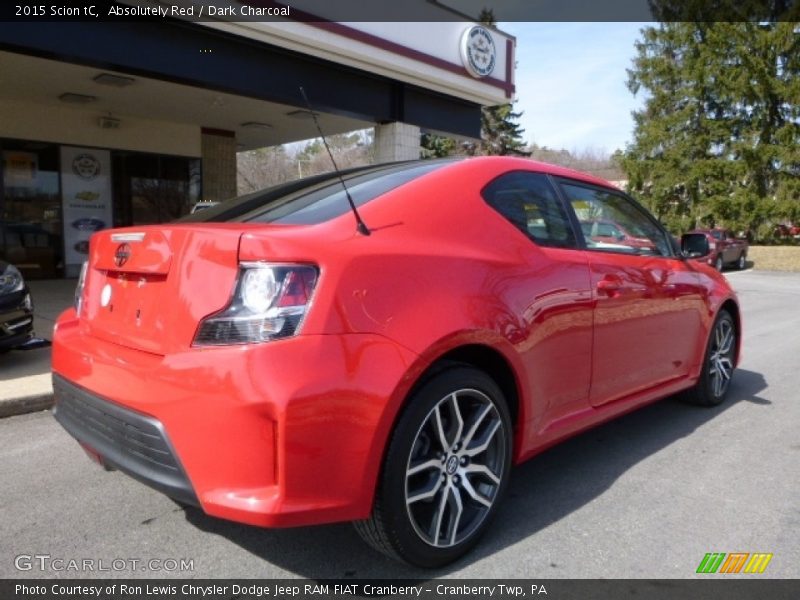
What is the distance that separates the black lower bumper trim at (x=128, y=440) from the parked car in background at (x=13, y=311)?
10.2ft

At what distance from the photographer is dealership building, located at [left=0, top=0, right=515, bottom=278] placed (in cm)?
750

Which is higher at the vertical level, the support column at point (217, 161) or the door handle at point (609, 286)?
the support column at point (217, 161)

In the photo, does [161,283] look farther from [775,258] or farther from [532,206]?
[775,258]

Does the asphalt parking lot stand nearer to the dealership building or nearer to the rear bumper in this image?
the rear bumper

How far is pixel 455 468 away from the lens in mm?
2492

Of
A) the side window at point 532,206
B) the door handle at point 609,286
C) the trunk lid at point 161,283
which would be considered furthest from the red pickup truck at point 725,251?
the trunk lid at point 161,283

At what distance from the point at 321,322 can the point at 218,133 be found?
1337 cm

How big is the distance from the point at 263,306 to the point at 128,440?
760 mm

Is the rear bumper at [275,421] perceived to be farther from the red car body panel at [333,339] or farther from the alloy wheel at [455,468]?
the alloy wheel at [455,468]

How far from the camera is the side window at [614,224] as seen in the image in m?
3.34

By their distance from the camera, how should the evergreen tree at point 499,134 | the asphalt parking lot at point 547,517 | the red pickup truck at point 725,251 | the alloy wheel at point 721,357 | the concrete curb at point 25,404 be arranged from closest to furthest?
the asphalt parking lot at point 547,517 < the concrete curb at point 25,404 < the alloy wheel at point 721,357 < the red pickup truck at point 725,251 < the evergreen tree at point 499,134

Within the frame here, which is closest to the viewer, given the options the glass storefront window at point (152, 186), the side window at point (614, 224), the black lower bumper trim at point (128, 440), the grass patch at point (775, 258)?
the black lower bumper trim at point (128, 440)

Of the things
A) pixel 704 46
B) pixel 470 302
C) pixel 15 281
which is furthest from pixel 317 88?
pixel 704 46

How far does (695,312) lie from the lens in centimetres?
411
